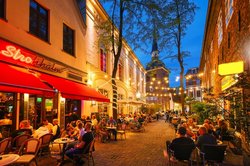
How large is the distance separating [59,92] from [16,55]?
223 cm

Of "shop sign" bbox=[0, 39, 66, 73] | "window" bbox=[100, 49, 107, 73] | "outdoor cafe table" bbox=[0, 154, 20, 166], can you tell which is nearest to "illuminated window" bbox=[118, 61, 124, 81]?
"window" bbox=[100, 49, 107, 73]

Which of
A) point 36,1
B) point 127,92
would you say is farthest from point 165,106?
point 36,1

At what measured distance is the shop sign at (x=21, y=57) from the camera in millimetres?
7914

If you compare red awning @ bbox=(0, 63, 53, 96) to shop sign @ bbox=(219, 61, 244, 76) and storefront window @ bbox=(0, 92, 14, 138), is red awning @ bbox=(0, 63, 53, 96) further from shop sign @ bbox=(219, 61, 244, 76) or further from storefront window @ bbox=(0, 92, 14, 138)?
shop sign @ bbox=(219, 61, 244, 76)

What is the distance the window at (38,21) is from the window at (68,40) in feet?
6.48

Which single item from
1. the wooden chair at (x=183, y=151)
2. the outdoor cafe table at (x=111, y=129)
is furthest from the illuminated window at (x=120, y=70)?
the wooden chair at (x=183, y=151)

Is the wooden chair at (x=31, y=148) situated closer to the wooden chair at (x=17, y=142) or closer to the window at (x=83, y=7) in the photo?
the wooden chair at (x=17, y=142)

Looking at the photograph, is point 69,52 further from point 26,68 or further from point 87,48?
point 26,68

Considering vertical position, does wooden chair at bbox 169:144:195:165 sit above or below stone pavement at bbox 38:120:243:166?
above

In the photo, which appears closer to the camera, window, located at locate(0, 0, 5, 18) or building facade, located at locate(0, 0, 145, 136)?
building facade, located at locate(0, 0, 145, 136)

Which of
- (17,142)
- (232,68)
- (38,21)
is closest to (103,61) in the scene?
(38,21)

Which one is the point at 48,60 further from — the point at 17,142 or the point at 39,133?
the point at 17,142

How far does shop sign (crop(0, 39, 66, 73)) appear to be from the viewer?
312 inches

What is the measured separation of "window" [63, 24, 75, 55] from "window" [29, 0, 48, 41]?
1975mm
